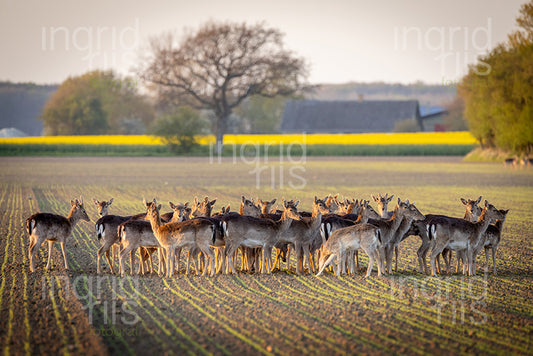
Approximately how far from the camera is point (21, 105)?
18725cm

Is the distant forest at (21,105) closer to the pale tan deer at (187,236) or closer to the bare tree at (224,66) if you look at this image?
the bare tree at (224,66)

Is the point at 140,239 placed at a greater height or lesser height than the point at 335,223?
lesser

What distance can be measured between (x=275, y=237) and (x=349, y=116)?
120 metres

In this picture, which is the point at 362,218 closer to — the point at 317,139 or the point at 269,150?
the point at 269,150

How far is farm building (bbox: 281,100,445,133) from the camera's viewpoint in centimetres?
13000

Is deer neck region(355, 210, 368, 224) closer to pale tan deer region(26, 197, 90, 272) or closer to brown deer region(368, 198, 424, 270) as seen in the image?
brown deer region(368, 198, 424, 270)

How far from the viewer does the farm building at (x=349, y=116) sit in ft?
427

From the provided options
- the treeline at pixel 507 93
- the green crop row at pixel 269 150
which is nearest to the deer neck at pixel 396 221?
the treeline at pixel 507 93

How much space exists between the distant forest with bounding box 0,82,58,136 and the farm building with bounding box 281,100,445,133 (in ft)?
257

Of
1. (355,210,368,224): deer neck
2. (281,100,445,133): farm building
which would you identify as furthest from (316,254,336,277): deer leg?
(281,100,445,133): farm building

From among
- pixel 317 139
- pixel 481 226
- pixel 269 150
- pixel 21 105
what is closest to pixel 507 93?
pixel 269 150

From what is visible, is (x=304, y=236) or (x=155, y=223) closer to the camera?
(x=155, y=223)

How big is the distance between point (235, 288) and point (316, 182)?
31523 mm

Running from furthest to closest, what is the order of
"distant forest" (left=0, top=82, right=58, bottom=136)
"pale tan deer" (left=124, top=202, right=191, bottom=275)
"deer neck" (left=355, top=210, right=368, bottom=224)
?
"distant forest" (left=0, top=82, right=58, bottom=136) → "deer neck" (left=355, top=210, right=368, bottom=224) → "pale tan deer" (left=124, top=202, right=191, bottom=275)
